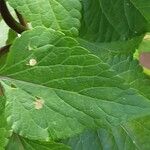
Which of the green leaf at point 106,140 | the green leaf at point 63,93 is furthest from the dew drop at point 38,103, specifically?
the green leaf at point 106,140

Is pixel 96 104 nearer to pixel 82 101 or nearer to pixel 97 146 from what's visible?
pixel 82 101

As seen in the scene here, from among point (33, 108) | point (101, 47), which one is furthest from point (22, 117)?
point (101, 47)

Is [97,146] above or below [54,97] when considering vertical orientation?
below

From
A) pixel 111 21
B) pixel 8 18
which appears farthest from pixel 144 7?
pixel 8 18

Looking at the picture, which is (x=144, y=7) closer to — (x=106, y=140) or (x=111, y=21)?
(x=111, y=21)

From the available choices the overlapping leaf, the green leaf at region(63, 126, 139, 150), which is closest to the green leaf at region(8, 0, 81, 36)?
the overlapping leaf

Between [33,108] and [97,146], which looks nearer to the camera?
[33,108]
